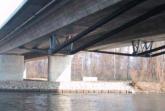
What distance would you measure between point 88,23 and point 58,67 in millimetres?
40110

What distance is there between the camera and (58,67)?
71.3 m

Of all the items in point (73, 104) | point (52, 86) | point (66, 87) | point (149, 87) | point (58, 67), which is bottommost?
point (73, 104)

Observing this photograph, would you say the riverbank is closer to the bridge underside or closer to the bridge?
the bridge

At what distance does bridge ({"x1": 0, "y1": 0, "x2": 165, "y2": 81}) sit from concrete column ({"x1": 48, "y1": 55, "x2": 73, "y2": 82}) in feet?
58.1

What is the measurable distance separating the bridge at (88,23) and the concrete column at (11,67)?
745 inches

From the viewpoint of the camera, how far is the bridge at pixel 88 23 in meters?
23.2

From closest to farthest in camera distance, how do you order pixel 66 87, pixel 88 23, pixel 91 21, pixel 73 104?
pixel 91 21, pixel 88 23, pixel 73 104, pixel 66 87

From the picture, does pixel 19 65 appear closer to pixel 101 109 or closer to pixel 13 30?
pixel 13 30

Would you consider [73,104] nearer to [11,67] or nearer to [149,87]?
[11,67]

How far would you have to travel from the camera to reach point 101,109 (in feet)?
132

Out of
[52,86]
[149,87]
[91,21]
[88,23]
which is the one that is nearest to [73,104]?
[88,23]

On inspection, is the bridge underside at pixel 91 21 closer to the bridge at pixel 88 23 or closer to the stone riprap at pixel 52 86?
the bridge at pixel 88 23

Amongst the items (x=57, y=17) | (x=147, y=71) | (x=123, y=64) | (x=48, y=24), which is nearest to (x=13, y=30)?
(x=48, y=24)

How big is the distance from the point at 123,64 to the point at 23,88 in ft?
259
